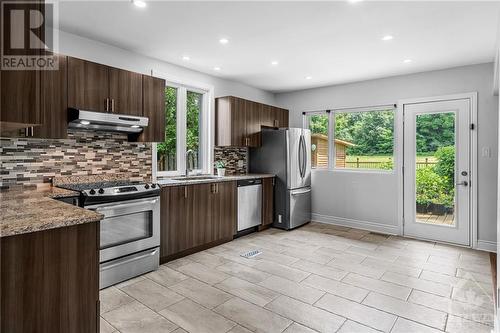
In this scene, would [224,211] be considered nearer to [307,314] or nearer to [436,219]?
[307,314]

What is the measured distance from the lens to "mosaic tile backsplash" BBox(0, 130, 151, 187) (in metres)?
2.88

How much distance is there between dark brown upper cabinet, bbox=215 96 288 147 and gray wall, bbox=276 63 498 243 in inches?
42.8

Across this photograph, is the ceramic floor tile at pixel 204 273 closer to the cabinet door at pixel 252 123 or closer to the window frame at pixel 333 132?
the cabinet door at pixel 252 123

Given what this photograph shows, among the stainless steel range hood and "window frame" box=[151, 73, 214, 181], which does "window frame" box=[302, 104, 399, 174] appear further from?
the stainless steel range hood

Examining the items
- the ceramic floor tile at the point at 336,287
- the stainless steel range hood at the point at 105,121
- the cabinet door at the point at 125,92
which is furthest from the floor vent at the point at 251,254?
the cabinet door at the point at 125,92

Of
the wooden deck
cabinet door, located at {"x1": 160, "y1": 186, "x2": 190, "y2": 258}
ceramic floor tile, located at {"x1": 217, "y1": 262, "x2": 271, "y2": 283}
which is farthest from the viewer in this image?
the wooden deck

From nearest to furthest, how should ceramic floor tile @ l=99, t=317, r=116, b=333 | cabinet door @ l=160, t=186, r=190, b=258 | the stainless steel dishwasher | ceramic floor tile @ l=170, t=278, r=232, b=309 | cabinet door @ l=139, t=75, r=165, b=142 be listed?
ceramic floor tile @ l=99, t=317, r=116, b=333 < ceramic floor tile @ l=170, t=278, r=232, b=309 < cabinet door @ l=160, t=186, r=190, b=258 < cabinet door @ l=139, t=75, r=165, b=142 < the stainless steel dishwasher

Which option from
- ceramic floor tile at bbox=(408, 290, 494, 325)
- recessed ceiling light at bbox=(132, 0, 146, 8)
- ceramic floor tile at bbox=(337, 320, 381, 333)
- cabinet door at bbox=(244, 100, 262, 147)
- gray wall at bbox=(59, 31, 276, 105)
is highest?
recessed ceiling light at bbox=(132, 0, 146, 8)

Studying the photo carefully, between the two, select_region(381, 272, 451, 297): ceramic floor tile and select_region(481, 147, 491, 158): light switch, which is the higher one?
select_region(481, 147, 491, 158): light switch

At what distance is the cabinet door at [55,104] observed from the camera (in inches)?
111

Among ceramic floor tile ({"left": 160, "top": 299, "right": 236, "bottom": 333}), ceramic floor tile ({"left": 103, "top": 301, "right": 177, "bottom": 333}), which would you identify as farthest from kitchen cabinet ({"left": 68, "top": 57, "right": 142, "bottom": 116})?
ceramic floor tile ({"left": 160, "top": 299, "right": 236, "bottom": 333})

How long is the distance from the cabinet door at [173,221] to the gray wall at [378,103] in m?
2.97

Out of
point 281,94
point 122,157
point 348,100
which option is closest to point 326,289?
point 122,157

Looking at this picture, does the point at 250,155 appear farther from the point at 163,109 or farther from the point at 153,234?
the point at 153,234
